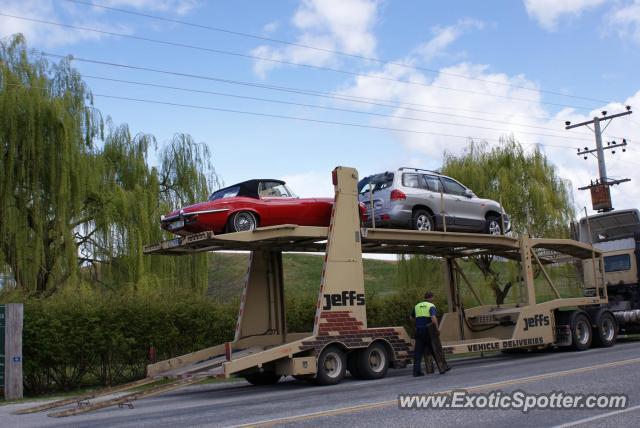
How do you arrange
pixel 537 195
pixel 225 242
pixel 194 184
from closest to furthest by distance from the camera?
pixel 225 242
pixel 194 184
pixel 537 195

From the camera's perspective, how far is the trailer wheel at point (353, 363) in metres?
13.1

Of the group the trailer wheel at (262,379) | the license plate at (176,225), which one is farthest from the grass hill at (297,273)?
the license plate at (176,225)

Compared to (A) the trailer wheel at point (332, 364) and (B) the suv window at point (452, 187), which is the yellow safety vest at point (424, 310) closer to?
(A) the trailer wheel at point (332, 364)

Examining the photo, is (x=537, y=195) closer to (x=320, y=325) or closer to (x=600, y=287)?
(x=600, y=287)

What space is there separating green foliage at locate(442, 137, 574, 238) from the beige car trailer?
9.66 meters

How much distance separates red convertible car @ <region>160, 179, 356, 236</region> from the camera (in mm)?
12680

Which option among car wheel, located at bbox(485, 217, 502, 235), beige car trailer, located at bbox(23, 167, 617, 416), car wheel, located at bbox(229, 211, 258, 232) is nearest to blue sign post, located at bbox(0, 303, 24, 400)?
beige car trailer, located at bbox(23, 167, 617, 416)

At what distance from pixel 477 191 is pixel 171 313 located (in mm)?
14558

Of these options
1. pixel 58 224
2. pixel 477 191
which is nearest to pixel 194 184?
pixel 58 224

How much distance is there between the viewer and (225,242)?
41.0 ft

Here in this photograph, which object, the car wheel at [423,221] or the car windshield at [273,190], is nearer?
the car windshield at [273,190]

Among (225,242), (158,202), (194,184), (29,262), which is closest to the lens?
(225,242)

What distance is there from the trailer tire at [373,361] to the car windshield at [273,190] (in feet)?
10.9

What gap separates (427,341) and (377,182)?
412 cm
